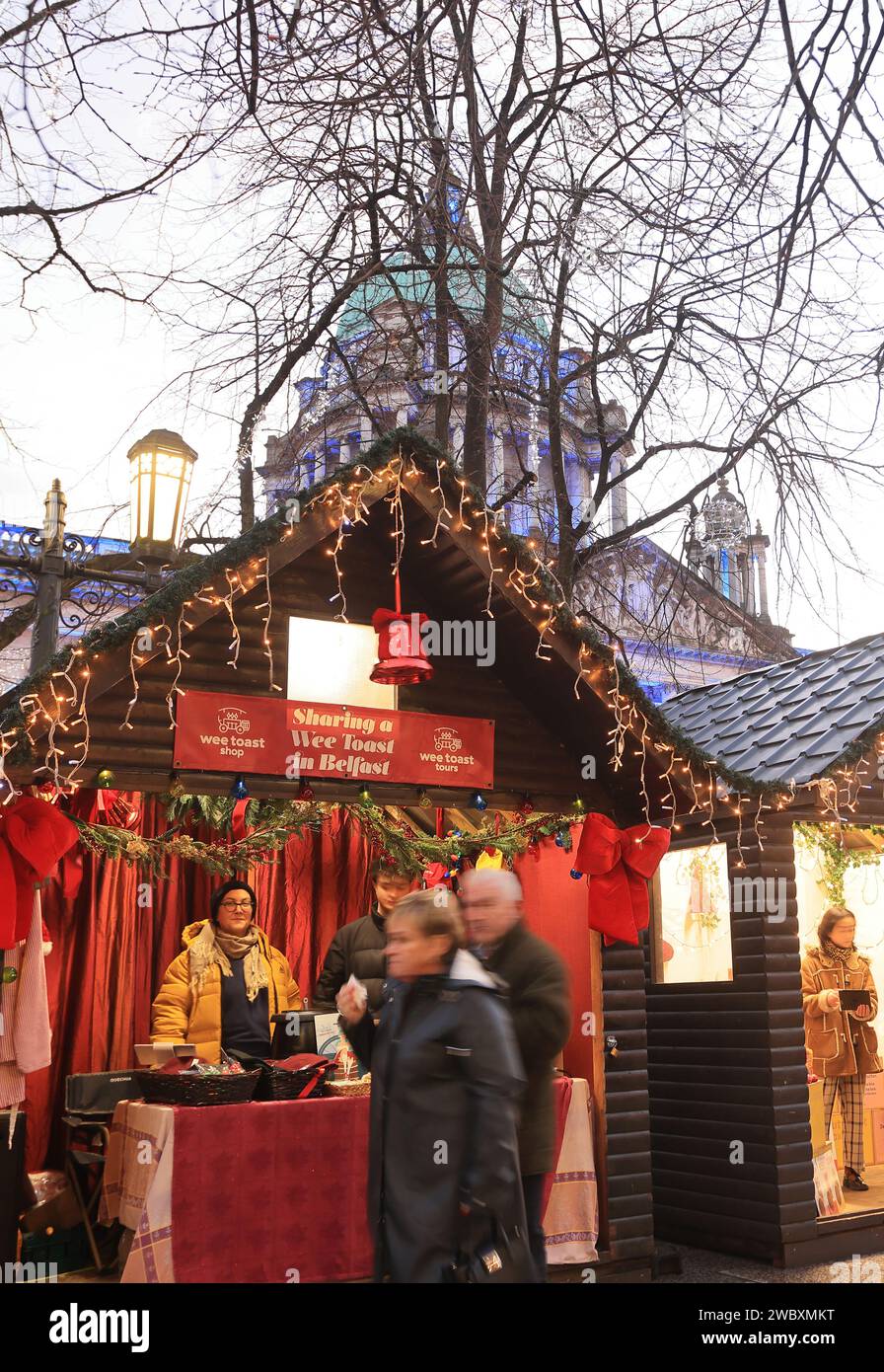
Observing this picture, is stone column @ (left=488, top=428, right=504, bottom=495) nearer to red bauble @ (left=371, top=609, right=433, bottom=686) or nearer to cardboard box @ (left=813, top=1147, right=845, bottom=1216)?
red bauble @ (left=371, top=609, right=433, bottom=686)

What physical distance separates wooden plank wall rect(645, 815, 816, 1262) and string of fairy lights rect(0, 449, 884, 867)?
106cm

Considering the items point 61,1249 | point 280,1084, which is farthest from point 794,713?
point 61,1249

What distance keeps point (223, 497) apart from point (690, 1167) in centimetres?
670

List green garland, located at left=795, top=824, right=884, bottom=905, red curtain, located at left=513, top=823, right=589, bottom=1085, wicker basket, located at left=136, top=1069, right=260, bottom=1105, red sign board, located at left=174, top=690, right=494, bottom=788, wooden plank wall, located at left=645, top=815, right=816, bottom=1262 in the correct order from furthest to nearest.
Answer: green garland, located at left=795, top=824, right=884, bottom=905 → wooden plank wall, located at left=645, top=815, right=816, bottom=1262 → red curtain, located at left=513, top=823, right=589, bottom=1085 → red sign board, located at left=174, top=690, right=494, bottom=788 → wicker basket, located at left=136, top=1069, right=260, bottom=1105

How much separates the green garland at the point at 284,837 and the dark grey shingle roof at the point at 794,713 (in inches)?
69.4

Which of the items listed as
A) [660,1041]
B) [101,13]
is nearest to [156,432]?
[101,13]

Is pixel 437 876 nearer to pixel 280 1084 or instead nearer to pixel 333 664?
pixel 333 664

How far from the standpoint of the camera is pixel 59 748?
613cm

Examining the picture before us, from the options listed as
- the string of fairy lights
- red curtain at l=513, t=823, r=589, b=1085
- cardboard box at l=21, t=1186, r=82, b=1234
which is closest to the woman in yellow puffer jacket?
cardboard box at l=21, t=1186, r=82, b=1234

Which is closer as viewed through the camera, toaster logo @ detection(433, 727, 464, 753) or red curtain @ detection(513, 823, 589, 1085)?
toaster logo @ detection(433, 727, 464, 753)

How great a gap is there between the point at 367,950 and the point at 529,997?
3.50 metres

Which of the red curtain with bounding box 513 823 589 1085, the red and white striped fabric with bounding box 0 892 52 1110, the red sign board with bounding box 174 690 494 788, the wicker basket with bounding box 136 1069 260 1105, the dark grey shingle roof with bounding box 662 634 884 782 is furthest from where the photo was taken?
the dark grey shingle roof with bounding box 662 634 884 782

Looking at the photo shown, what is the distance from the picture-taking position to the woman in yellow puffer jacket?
25.0 feet

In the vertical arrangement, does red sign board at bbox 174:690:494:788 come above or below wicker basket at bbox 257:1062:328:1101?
above
